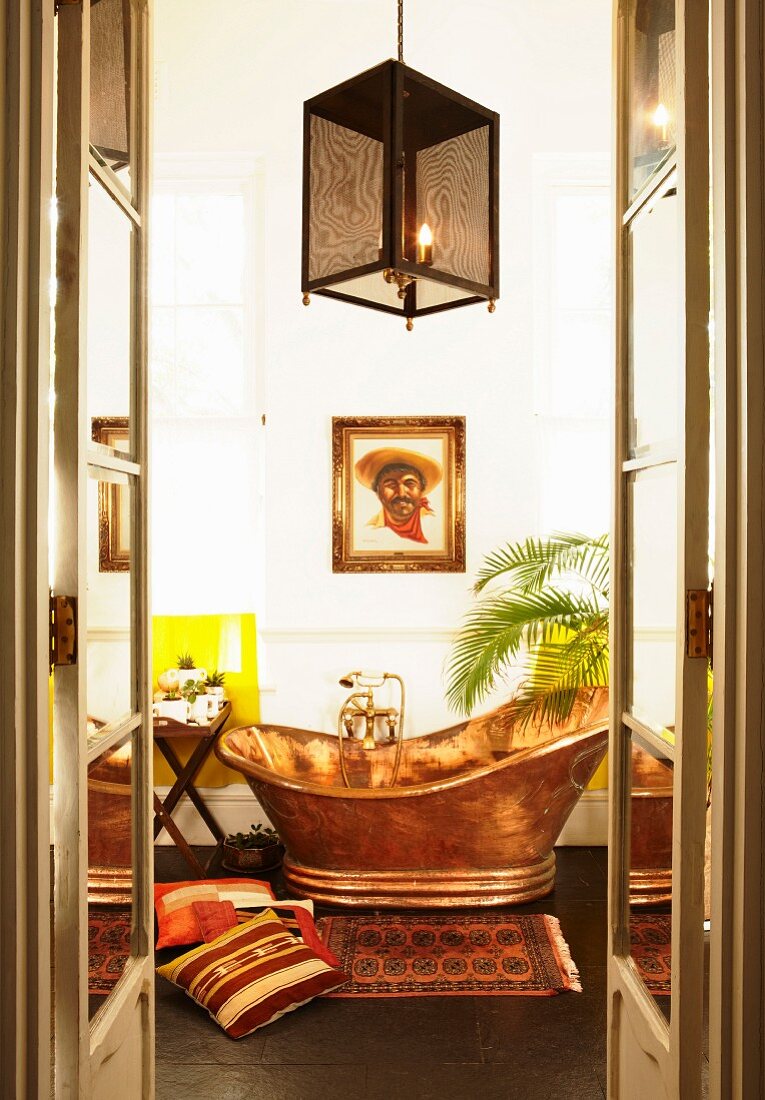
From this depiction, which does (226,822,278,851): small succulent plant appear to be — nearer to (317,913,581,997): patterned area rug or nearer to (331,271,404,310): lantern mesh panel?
(317,913,581,997): patterned area rug

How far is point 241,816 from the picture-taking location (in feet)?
14.6

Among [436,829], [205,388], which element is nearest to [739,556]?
[436,829]

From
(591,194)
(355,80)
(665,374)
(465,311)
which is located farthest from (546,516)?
(665,374)

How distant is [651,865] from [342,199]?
5.55ft

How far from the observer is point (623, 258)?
1872mm

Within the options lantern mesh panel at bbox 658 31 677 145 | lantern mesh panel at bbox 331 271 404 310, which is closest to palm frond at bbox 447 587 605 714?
lantern mesh panel at bbox 331 271 404 310

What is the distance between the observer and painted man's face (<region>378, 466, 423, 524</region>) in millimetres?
4480

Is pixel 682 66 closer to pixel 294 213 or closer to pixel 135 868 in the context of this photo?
pixel 135 868

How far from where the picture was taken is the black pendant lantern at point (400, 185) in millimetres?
2207

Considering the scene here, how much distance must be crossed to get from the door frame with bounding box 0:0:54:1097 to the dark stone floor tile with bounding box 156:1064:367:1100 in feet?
4.68

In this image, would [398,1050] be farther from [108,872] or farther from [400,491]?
[400,491]

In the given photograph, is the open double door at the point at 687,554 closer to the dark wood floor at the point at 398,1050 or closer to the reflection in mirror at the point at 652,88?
the reflection in mirror at the point at 652,88

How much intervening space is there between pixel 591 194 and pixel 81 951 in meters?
4.16

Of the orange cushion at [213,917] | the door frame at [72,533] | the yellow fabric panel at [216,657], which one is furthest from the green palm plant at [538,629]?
the door frame at [72,533]
